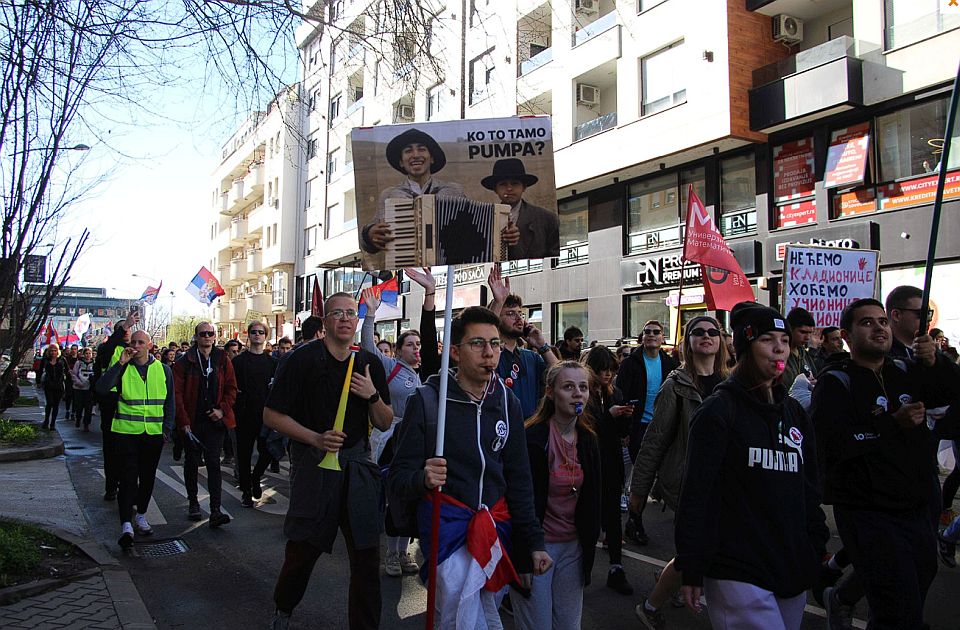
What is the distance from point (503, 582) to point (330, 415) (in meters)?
1.60

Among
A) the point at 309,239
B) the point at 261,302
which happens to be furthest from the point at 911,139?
the point at 261,302

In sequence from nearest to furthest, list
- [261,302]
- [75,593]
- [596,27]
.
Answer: [75,593] < [596,27] < [261,302]

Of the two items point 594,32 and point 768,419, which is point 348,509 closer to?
point 768,419

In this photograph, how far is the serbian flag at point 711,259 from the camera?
→ 40.0 ft

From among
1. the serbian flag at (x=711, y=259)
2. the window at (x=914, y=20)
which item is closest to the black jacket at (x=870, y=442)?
the serbian flag at (x=711, y=259)

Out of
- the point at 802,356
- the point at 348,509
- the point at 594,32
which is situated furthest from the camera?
the point at 594,32

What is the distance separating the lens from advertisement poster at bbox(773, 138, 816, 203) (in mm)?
17828

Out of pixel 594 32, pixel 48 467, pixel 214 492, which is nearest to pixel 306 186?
pixel 594 32

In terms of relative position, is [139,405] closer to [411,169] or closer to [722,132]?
[411,169]

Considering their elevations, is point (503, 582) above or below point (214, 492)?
above

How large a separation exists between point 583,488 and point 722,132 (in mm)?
15839

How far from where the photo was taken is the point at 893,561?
147 inches

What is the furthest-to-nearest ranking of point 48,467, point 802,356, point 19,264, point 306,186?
point 306,186 < point 48,467 < point 802,356 < point 19,264

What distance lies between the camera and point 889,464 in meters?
3.91
